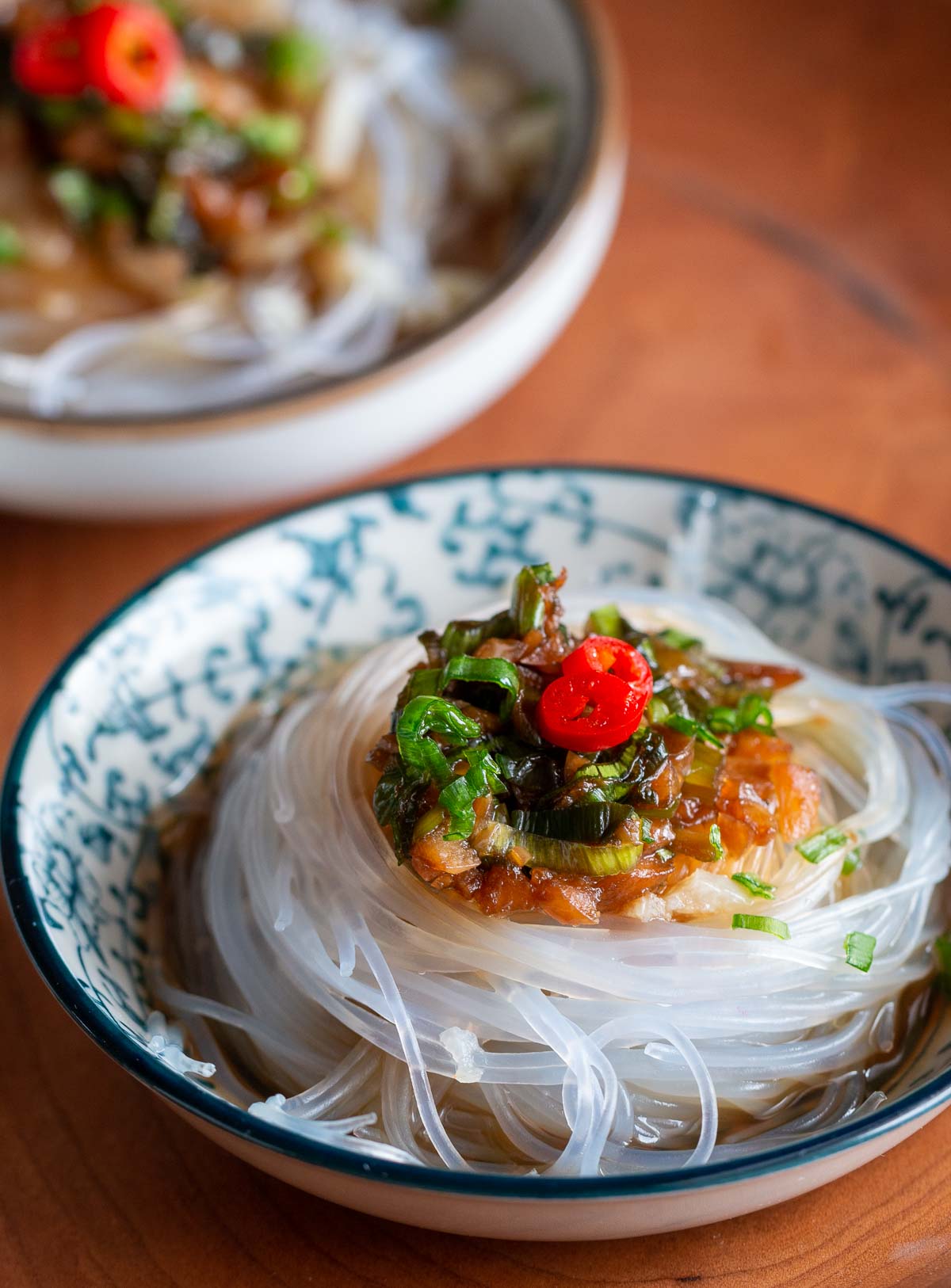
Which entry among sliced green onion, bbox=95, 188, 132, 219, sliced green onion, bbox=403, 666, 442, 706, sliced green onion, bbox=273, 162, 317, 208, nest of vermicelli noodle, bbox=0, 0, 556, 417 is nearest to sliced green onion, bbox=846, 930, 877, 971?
sliced green onion, bbox=403, 666, 442, 706

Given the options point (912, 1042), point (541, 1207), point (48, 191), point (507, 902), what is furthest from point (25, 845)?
point (48, 191)

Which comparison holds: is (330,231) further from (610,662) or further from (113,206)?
(610,662)

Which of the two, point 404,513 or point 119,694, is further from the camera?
point 404,513

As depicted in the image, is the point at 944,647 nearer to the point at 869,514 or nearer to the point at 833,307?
the point at 869,514

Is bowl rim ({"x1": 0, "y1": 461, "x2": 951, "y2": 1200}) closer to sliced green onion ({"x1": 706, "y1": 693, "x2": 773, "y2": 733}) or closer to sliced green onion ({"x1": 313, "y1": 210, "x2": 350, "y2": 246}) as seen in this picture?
sliced green onion ({"x1": 706, "y1": 693, "x2": 773, "y2": 733})

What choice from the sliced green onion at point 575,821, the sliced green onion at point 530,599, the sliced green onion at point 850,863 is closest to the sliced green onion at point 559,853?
the sliced green onion at point 575,821

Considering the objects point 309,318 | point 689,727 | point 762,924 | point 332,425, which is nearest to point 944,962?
point 762,924
